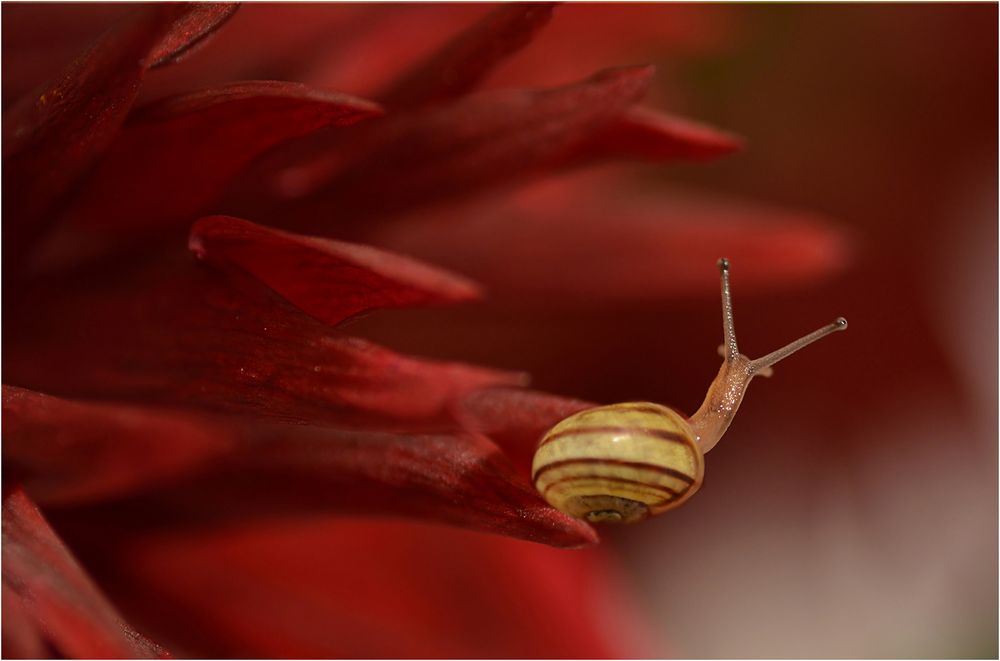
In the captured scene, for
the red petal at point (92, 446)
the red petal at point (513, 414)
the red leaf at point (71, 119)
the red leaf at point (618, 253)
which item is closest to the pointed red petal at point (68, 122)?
the red leaf at point (71, 119)

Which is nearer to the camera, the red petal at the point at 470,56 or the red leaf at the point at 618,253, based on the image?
the red petal at the point at 470,56

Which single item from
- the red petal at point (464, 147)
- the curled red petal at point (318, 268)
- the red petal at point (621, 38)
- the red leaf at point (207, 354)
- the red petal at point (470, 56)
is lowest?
the red leaf at point (207, 354)

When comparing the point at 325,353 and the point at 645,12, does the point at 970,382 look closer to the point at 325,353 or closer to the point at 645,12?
the point at 645,12

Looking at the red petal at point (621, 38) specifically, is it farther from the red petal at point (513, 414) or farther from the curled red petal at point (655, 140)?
the red petal at point (513, 414)

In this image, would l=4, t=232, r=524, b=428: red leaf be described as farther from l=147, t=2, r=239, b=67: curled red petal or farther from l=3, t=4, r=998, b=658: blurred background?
l=3, t=4, r=998, b=658: blurred background

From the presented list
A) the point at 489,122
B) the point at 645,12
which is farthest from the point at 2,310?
the point at 645,12

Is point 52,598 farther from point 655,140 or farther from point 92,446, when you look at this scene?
point 655,140

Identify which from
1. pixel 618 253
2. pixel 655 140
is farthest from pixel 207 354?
pixel 618 253

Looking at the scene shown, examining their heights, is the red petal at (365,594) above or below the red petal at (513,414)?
below
